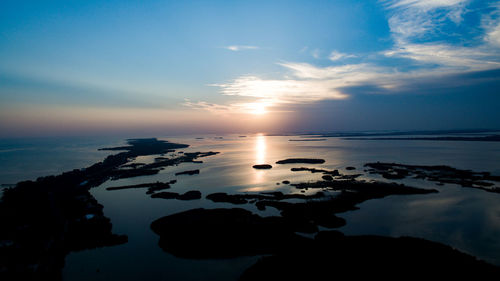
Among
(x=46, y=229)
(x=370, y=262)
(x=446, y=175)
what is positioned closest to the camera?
(x=370, y=262)

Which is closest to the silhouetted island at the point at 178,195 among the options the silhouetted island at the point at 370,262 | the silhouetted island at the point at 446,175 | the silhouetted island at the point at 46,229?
the silhouetted island at the point at 46,229

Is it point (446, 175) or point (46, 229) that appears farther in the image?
point (446, 175)

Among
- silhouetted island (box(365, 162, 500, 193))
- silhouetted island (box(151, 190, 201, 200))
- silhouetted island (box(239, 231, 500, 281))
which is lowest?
silhouetted island (box(151, 190, 201, 200))

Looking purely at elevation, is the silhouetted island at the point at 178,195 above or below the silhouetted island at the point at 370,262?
below

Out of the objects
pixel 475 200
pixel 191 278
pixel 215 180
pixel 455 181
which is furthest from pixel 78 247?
pixel 455 181

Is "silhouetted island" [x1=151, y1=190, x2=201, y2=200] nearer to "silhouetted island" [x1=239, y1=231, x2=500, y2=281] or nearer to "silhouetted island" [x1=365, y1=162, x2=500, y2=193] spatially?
"silhouetted island" [x1=239, y1=231, x2=500, y2=281]

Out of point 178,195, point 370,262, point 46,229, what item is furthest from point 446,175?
point 46,229

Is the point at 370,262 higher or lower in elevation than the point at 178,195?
higher

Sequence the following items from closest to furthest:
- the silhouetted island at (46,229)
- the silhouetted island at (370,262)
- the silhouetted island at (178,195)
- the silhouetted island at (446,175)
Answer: the silhouetted island at (370,262) < the silhouetted island at (46,229) < the silhouetted island at (178,195) < the silhouetted island at (446,175)

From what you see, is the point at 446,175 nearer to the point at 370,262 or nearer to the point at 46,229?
the point at 370,262

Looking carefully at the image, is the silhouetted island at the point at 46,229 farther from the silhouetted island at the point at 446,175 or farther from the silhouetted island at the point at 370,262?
the silhouetted island at the point at 446,175

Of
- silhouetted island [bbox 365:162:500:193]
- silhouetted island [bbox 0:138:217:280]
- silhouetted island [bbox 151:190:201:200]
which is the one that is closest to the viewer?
silhouetted island [bbox 0:138:217:280]

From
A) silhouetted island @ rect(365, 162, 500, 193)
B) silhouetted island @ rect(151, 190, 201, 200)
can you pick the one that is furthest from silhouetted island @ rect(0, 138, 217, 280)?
silhouetted island @ rect(365, 162, 500, 193)

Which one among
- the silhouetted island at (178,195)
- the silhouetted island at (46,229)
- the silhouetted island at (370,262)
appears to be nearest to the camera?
the silhouetted island at (370,262)
